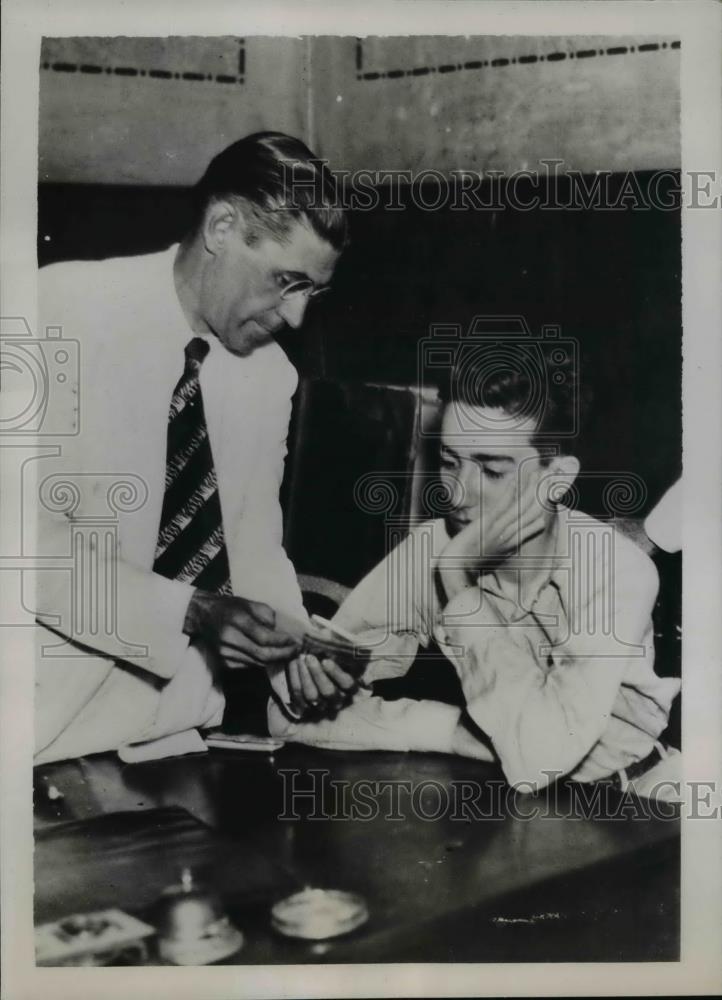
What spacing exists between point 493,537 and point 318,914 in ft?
2.69

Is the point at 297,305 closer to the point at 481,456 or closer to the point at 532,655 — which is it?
the point at 481,456

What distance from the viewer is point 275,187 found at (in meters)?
1.64

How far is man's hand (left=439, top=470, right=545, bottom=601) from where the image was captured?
1663mm

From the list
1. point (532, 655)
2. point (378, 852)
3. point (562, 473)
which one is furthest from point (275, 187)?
point (378, 852)

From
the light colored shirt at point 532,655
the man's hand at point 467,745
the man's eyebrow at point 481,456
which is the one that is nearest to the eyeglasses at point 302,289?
the man's eyebrow at point 481,456

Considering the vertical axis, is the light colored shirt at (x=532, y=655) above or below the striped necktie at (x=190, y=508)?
below

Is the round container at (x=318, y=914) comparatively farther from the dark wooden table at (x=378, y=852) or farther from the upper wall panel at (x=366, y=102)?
the upper wall panel at (x=366, y=102)

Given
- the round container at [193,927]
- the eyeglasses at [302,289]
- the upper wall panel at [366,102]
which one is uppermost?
the upper wall panel at [366,102]

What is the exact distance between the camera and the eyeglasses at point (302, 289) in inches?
65.0

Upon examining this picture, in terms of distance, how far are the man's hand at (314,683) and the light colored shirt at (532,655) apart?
0.11ft

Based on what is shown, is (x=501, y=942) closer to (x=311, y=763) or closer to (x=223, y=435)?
(x=311, y=763)

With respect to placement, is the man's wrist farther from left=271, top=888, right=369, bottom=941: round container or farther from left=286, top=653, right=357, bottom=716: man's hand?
left=271, top=888, right=369, bottom=941: round container

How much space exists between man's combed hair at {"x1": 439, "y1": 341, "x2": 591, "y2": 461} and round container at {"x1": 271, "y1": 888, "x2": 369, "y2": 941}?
968mm

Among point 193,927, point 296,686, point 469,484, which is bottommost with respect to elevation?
point 193,927
